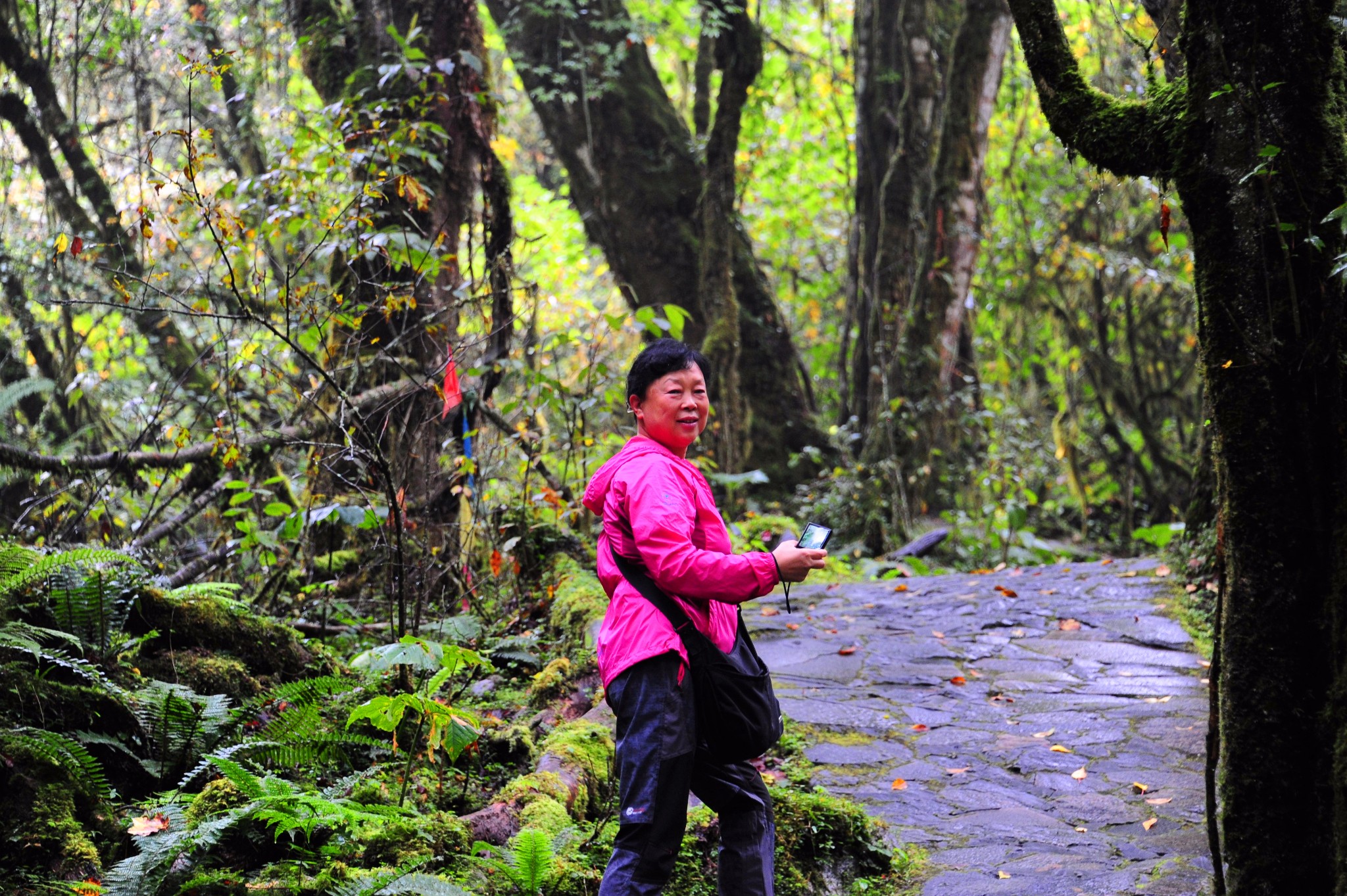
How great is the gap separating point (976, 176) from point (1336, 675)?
10218 millimetres

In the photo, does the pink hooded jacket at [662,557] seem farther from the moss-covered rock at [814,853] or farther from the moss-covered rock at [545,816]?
the moss-covered rock at [814,853]

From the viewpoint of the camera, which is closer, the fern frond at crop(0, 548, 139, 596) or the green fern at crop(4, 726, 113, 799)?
the green fern at crop(4, 726, 113, 799)

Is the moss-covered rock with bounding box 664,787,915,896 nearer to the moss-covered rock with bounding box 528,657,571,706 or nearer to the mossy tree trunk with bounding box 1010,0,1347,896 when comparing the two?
the mossy tree trunk with bounding box 1010,0,1347,896

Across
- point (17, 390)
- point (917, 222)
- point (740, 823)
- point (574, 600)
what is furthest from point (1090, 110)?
point (917, 222)

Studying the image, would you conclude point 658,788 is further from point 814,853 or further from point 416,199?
point 416,199

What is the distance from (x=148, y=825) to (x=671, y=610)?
1773 millimetres

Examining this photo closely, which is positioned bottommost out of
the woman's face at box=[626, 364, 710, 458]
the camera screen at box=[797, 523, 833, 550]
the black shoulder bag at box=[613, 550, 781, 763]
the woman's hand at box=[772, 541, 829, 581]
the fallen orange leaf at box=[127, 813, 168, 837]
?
the fallen orange leaf at box=[127, 813, 168, 837]

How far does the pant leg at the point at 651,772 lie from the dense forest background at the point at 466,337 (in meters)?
0.67

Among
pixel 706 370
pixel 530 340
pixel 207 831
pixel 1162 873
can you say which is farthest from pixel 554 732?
pixel 530 340

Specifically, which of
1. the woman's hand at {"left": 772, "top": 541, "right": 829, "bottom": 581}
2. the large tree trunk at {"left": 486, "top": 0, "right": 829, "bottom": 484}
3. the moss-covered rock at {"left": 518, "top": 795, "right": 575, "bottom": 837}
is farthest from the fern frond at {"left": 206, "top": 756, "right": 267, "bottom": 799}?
the large tree trunk at {"left": 486, "top": 0, "right": 829, "bottom": 484}

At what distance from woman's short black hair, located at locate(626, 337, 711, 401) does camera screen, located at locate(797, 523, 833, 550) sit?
57cm

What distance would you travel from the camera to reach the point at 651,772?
8.39ft

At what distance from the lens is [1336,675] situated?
2.43 meters

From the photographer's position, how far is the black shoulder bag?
267 centimetres
